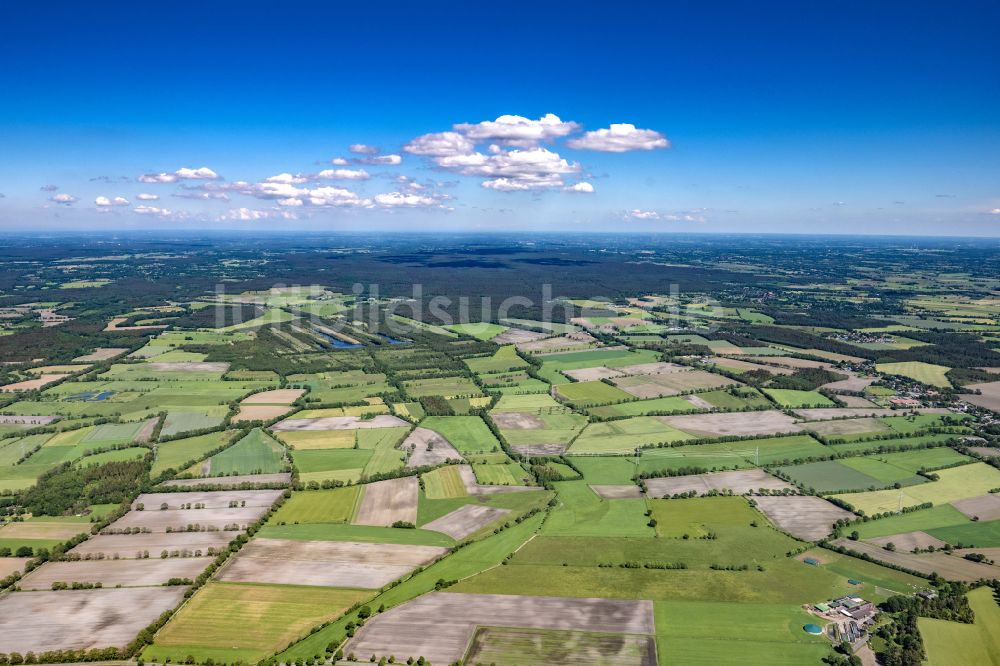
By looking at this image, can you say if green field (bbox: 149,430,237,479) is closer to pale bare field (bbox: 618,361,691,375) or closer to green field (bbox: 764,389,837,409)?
pale bare field (bbox: 618,361,691,375)

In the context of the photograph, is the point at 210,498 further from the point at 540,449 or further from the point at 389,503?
the point at 540,449

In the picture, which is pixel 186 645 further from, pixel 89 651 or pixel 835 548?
pixel 835 548

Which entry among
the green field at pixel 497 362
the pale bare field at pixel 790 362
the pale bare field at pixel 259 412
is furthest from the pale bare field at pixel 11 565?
the pale bare field at pixel 790 362

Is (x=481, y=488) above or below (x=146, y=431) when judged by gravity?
below

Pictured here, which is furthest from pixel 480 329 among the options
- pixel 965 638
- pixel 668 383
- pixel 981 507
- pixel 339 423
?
pixel 965 638

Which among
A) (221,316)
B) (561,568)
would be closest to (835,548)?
(561,568)

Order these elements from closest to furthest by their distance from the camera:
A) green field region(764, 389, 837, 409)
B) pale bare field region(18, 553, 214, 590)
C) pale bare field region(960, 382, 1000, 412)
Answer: pale bare field region(18, 553, 214, 590) < pale bare field region(960, 382, 1000, 412) < green field region(764, 389, 837, 409)

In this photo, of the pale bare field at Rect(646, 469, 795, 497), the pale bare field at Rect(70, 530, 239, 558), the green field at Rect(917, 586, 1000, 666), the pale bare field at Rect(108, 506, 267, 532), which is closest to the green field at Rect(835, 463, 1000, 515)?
the pale bare field at Rect(646, 469, 795, 497)
